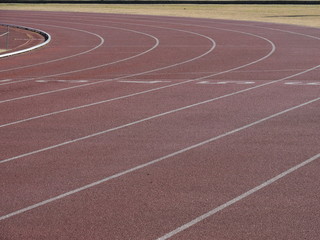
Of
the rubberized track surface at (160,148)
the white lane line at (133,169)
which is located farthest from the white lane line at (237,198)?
the white lane line at (133,169)

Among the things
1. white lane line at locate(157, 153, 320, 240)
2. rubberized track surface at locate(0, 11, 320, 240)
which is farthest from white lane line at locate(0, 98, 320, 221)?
white lane line at locate(157, 153, 320, 240)

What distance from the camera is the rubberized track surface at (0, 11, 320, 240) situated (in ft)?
24.3

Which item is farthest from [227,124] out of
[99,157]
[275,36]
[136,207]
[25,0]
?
[25,0]

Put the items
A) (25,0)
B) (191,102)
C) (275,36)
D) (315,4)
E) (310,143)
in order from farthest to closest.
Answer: (25,0) < (315,4) < (275,36) < (191,102) < (310,143)

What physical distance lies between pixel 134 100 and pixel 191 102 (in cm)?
111

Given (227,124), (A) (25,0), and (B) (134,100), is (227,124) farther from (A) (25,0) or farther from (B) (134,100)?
(A) (25,0)

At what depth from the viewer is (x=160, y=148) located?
10.5m

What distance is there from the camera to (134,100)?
14680 mm

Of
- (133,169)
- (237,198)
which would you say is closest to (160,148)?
(133,169)

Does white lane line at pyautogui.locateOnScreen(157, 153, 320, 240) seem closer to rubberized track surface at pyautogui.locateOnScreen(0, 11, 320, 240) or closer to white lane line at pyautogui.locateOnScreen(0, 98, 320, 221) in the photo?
rubberized track surface at pyautogui.locateOnScreen(0, 11, 320, 240)

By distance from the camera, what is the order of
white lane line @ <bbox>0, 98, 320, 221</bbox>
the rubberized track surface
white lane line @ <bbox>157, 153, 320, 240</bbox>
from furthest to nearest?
white lane line @ <bbox>0, 98, 320, 221</bbox>, the rubberized track surface, white lane line @ <bbox>157, 153, 320, 240</bbox>

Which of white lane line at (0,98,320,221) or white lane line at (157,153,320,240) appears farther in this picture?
white lane line at (0,98,320,221)

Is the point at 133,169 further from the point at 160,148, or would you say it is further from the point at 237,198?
the point at 237,198

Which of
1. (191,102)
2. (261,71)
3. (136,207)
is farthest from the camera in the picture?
(261,71)
